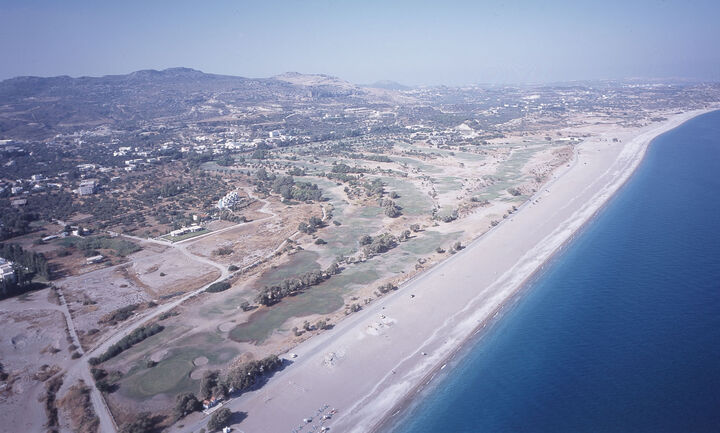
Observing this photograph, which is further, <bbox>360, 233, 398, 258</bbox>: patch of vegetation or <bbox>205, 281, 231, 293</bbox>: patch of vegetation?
<bbox>360, 233, 398, 258</bbox>: patch of vegetation

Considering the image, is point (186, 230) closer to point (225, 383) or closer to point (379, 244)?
point (379, 244)

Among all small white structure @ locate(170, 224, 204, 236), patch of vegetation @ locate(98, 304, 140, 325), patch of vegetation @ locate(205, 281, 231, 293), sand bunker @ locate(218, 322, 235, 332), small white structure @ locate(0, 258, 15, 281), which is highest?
small white structure @ locate(0, 258, 15, 281)

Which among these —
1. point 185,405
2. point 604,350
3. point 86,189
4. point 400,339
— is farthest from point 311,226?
point 86,189

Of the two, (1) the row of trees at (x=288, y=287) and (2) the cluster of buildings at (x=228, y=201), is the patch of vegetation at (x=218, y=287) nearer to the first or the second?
(1) the row of trees at (x=288, y=287)

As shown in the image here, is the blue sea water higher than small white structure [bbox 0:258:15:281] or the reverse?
the reverse

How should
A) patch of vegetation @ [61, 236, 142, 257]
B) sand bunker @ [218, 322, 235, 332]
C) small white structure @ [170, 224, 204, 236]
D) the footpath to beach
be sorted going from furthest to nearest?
small white structure @ [170, 224, 204, 236]
patch of vegetation @ [61, 236, 142, 257]
sand bunker @ [218, 322, 235, 332]
the footpath to beach

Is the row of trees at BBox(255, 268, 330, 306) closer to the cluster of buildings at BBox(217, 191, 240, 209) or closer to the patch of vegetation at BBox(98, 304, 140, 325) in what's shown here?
the patch of vegetation at BBox(98, 304, 140, 325)

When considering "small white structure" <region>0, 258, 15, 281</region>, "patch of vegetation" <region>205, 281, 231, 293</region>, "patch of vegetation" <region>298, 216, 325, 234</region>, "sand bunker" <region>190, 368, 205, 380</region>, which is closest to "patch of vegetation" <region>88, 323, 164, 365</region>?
"patch of vegetation" <region>205, 281, 231, 293</region>
